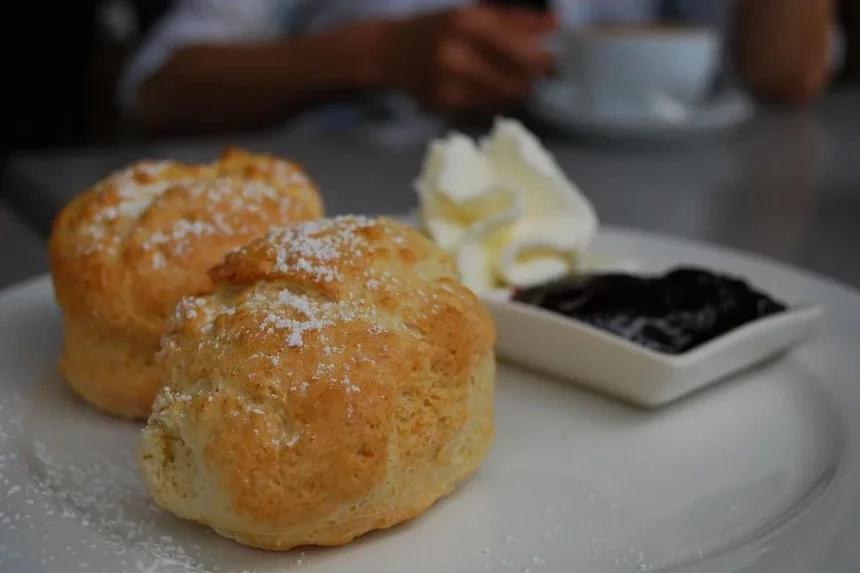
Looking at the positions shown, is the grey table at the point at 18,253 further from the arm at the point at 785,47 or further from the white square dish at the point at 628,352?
the arm at the point at 785,47

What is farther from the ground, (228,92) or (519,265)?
(519,265)

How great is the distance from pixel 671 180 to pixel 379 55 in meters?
1.15

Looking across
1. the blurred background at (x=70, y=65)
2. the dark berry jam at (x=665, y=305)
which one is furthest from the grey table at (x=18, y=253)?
the blurred background at (x=70, y=65)

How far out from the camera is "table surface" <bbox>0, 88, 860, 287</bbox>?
2018 millimetres

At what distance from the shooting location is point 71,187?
2262 millimetres

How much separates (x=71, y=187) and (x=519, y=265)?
4.40 feet

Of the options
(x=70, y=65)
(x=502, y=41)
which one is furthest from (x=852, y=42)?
(x=70, y=65)

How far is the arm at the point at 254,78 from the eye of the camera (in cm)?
306

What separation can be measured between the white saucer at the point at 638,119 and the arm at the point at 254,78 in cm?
65

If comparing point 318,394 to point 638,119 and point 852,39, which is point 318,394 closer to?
point 638,119

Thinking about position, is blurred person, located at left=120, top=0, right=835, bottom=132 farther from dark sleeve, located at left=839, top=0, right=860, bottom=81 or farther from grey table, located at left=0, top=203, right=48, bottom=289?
grey table, located at left=0, top=203, right=48, bottom=289

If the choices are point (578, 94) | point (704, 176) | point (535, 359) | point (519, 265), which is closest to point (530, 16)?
point (578, 94)

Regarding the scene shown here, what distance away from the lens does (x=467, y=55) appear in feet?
9.93

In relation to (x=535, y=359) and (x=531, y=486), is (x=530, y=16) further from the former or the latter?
(x=531, y=486)
